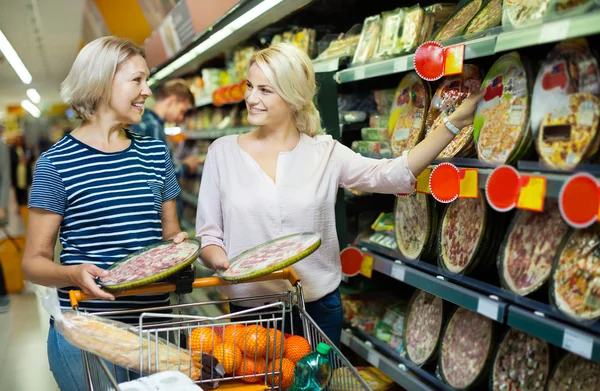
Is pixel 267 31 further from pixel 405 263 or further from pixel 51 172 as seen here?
pixel 51 172

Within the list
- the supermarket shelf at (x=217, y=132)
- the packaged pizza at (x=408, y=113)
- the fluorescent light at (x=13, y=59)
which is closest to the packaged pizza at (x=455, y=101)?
the packaged pizza at (x=408, y=113)

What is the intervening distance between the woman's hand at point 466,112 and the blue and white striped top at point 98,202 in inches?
40.2

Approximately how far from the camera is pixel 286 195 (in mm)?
2094

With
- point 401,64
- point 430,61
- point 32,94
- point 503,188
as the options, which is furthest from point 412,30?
point 32,94

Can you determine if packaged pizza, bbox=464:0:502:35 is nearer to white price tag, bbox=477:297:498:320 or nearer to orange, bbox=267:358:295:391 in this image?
white price tag, bbox=477:297:498:320

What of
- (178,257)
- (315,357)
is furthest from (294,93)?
(315,357)

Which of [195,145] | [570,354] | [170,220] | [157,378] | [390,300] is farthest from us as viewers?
[195,145]

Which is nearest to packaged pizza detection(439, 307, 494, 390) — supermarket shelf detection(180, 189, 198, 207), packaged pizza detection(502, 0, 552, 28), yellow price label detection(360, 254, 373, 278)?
yellow price label detection(360, 254, 373, 278)

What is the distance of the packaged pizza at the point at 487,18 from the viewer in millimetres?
2029

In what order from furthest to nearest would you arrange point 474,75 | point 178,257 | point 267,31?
point 267,31, point 474,75, point 178,257

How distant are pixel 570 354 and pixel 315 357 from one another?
943 millimetres

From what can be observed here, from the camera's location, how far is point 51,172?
1745mm

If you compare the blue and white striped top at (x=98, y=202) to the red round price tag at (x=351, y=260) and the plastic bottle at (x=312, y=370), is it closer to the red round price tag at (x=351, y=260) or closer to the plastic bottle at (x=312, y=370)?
the plastic bottle at (x=312, y=370)

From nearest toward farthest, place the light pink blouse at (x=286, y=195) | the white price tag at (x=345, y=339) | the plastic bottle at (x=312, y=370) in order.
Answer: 1. the plastic bottle at (x=312, y=370)
2. the light pink blouse at (x=286, y=195)
3. the white price tag at (x=345, y=339)
